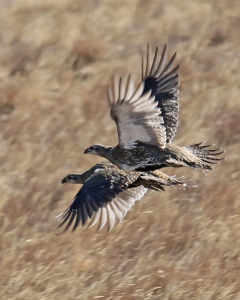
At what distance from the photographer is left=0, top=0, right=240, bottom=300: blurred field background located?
1121 cm

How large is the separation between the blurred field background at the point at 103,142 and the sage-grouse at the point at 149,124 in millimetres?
1186

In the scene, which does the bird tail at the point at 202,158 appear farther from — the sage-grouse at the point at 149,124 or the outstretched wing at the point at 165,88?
the outstretched wing at the point at 165,88

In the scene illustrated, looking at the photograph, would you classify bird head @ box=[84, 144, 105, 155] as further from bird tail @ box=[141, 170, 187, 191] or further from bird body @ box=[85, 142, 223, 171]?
bird tail @ box=[141, 170, 187, 191]

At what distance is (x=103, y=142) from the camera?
14562 millimetres

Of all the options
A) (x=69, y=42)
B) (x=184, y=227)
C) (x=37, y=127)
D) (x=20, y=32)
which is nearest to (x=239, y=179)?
(x=184, y=227)

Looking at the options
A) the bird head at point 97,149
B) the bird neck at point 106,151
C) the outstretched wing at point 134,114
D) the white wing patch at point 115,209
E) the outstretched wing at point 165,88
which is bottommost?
the white wing patch at point 115,209

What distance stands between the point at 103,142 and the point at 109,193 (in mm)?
3709

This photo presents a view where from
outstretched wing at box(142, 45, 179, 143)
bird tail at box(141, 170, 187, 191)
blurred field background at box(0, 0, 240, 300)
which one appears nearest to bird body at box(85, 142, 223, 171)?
bird tail at box(141, 170, 187, 191)

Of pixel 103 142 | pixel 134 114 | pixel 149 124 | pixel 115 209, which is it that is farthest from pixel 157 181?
pixel 103 142

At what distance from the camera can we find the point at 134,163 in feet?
34.8

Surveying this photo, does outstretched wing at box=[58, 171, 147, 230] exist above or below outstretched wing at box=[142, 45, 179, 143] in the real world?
below

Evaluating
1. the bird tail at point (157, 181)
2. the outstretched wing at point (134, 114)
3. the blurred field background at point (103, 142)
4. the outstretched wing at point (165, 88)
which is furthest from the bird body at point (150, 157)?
the blurred field background at point (103, 142)

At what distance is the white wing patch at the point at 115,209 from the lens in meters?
10.7

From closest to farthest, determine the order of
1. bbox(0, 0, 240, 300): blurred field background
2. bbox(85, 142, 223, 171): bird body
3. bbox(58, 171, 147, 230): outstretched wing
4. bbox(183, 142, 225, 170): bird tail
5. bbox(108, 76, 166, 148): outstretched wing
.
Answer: bbox(108, 76, 166, 148): outstretched wing, bbox(85, 142, 223, 171): bird body, bbox(58, 171, 147, 230): outstretched wing, bbox(183, 142, 225, 170): bird tail, bbox(0, 0, 240, 300): blurred field background
